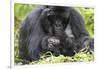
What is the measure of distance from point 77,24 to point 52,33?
0.27 meters

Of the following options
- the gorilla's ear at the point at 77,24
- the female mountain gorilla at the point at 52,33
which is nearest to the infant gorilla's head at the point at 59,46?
the female mountain gorilla at the point at 52,33

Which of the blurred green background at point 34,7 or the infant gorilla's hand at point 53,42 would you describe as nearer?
the blurred green background at point 34,7

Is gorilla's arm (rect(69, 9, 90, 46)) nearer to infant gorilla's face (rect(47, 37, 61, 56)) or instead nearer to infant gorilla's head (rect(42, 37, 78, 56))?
infant gorilla's head (rect(42, 37, 78, 56))

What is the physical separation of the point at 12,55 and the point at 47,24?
0.43 meters

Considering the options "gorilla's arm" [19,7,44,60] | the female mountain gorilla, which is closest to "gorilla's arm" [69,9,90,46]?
the female mountain gorilla

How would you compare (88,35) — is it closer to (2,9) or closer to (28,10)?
(28,10)

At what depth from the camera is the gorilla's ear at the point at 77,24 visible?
195 centimetres

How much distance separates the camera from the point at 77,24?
1.97m

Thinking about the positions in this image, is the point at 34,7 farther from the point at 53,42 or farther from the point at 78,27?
the point at 78,27

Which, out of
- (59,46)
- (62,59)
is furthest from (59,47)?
(62,59)

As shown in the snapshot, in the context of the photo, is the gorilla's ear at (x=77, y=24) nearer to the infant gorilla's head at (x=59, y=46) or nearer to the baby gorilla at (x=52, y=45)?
the infant gorilla's head at (x=59, y=46)
